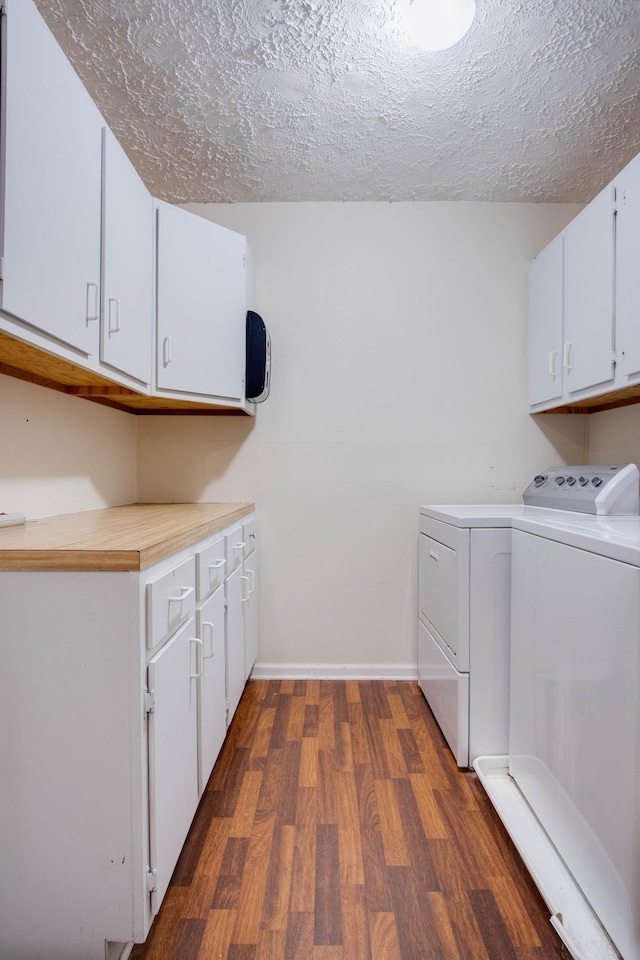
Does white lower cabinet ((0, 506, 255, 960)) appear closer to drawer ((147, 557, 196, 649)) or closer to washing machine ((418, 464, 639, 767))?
drawer ((147, 557, 196, 649))

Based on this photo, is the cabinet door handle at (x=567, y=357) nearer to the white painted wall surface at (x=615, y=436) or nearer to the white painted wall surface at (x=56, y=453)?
the white painted wall surface at (x=615, y=436)

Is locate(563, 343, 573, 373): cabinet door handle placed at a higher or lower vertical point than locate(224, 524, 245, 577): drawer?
higher

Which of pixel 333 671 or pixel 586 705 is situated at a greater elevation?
pixel 586 705

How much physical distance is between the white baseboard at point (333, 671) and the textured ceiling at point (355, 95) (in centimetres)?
233

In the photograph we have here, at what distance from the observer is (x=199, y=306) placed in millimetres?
2064

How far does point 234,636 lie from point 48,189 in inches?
58.8

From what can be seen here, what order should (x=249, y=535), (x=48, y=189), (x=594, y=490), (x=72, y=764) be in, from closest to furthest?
(x=72, y=764)
(x=48, y=189)
(x=594, y=490)
(x=249, y=535)

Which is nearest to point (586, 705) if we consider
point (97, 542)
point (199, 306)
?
point (97, 542)

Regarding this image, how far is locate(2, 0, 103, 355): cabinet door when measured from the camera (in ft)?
3.28

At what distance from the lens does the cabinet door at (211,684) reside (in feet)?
4.66

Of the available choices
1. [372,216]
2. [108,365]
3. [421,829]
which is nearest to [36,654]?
[108,365]

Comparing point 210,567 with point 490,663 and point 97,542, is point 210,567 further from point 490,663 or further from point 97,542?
point 490,663

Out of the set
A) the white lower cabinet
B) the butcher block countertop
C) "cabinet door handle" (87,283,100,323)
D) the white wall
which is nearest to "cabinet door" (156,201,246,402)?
the white wall

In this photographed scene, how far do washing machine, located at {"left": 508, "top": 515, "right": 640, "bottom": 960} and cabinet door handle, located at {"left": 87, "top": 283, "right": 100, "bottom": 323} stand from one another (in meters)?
1.39
